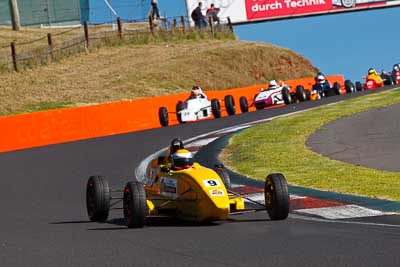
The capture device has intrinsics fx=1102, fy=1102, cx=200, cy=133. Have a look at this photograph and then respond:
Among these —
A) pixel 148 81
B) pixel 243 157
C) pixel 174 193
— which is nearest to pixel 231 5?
pixel 148 81

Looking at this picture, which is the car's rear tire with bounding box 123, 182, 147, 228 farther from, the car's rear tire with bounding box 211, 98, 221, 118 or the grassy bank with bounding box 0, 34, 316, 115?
the grassy bank with bounding box 0, 34, 316, 115

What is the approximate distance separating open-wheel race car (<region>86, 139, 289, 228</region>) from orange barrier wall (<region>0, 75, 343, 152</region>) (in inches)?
582

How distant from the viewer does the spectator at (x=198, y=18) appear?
60.8 m

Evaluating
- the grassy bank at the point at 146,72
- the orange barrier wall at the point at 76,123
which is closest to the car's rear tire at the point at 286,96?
the orange barrier wall at the point at 76,123

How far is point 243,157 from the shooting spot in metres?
20.4

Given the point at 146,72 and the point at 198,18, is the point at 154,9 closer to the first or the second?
the point at 198,18

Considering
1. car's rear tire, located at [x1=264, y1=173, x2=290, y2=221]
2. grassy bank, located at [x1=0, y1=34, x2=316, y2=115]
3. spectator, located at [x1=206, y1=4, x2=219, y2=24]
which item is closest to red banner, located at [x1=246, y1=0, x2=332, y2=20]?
spectator, located at [x1=206, y1=4, x2=219, y2=24]

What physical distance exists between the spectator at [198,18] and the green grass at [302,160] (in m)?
30.9

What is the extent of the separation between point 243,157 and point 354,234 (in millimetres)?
10034

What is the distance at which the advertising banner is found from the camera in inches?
2586

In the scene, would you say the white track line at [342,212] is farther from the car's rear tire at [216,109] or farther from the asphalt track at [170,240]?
the car's rear tire at [216,109]

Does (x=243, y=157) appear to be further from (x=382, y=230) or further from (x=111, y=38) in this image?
(x=111, y=38)

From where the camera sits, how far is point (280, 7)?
2601 inches

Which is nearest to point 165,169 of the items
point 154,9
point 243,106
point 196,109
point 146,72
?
point 196,109
